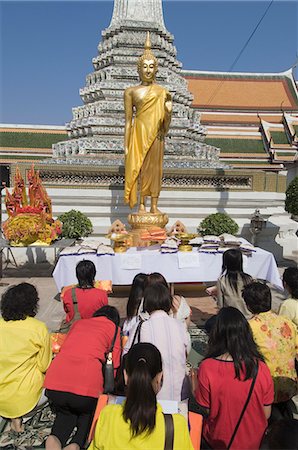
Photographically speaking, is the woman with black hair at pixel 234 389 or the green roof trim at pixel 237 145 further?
the green roof trim at pixel 237 145

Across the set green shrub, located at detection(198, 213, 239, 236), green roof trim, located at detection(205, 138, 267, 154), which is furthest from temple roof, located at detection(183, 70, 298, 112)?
green shrub, located at detection(198, 213, 239, 236)

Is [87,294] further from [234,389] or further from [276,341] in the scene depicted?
[234,389]

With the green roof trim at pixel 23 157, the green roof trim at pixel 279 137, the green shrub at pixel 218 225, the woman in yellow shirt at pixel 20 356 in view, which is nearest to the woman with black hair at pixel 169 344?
the woman in yellow shirt at pixel 20 356

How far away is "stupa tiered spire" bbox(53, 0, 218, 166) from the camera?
10.2 metres

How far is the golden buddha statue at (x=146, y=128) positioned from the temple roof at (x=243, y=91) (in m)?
14.2

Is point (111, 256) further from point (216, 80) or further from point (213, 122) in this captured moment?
point (216, 80)

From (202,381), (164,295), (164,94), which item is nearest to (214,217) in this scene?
(164,94)

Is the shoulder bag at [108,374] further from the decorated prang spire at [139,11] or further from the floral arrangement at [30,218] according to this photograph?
the decorated prang spire at [139,11]

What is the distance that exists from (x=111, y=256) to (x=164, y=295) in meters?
2.66

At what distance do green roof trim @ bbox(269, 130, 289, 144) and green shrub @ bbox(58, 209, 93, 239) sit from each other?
13035mm

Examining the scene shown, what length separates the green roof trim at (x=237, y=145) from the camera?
59.9ft

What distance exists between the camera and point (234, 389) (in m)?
2.02

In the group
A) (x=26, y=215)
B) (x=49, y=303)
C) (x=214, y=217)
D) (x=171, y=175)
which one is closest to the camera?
(x=49, y=303)

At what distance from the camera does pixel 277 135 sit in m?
19.0
